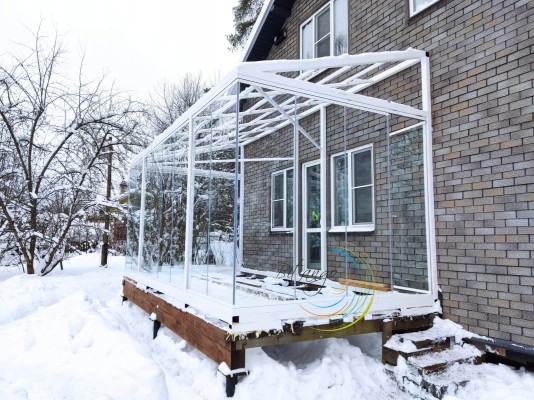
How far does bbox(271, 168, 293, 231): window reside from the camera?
21.1 ft

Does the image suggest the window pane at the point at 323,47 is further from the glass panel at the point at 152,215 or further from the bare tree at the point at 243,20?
the bare tree at the point at 243,20

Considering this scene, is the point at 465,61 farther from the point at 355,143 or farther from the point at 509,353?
the point at 509,353

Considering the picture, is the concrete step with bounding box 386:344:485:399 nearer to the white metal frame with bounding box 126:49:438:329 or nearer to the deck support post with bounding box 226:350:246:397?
the white metal frame with bounding box 126:49:438:329

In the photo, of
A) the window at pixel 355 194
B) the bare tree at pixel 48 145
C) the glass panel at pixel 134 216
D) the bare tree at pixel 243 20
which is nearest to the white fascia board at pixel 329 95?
the window at pixel 355 194

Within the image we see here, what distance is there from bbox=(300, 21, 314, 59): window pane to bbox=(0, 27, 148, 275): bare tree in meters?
5.09

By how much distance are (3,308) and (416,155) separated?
5.70m

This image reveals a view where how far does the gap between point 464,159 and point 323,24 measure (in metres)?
3.71

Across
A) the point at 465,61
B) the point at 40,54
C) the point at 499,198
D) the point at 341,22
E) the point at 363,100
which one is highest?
the point at 40,54

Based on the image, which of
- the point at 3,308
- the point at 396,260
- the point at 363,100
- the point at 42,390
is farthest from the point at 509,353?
the point at 3,308

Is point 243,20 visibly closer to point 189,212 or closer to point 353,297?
point 189,212

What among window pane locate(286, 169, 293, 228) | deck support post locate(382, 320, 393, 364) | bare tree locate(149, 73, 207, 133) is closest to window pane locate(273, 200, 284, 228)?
window pane locate(286, 169, 293, 228)

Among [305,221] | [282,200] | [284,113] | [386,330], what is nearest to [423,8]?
[284,113]

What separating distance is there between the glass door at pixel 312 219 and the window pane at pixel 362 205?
2.26 ft

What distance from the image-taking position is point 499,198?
349 cm
